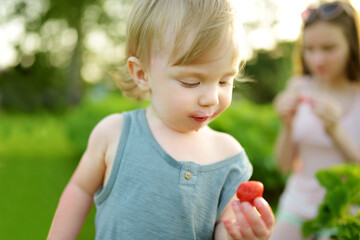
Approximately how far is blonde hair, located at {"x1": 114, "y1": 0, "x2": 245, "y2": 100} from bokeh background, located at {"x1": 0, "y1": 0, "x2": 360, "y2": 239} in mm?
3000

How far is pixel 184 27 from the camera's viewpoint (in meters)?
1.38

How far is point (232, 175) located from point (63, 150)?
9247mm

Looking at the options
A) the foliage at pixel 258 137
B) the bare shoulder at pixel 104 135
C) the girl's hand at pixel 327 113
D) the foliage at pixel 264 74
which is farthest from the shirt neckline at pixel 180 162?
the foliage at pixel 264 74

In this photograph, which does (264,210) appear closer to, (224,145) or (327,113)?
(224,145)

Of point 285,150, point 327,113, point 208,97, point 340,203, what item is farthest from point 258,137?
point 208,97

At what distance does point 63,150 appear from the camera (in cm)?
1023

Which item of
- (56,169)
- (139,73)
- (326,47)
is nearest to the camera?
(139,73)

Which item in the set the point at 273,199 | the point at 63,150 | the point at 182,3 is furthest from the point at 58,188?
the point at 182,3

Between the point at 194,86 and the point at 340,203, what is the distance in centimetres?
103

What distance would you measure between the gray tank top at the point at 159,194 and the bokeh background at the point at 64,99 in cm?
301

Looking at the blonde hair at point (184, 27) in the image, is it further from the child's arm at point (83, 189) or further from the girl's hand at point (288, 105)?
the girl's hand at point (288, 105)

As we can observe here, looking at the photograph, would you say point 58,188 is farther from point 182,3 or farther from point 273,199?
point 182,3

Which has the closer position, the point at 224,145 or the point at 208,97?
the point at 208,97

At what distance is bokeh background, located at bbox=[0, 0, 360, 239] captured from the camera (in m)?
5.66
